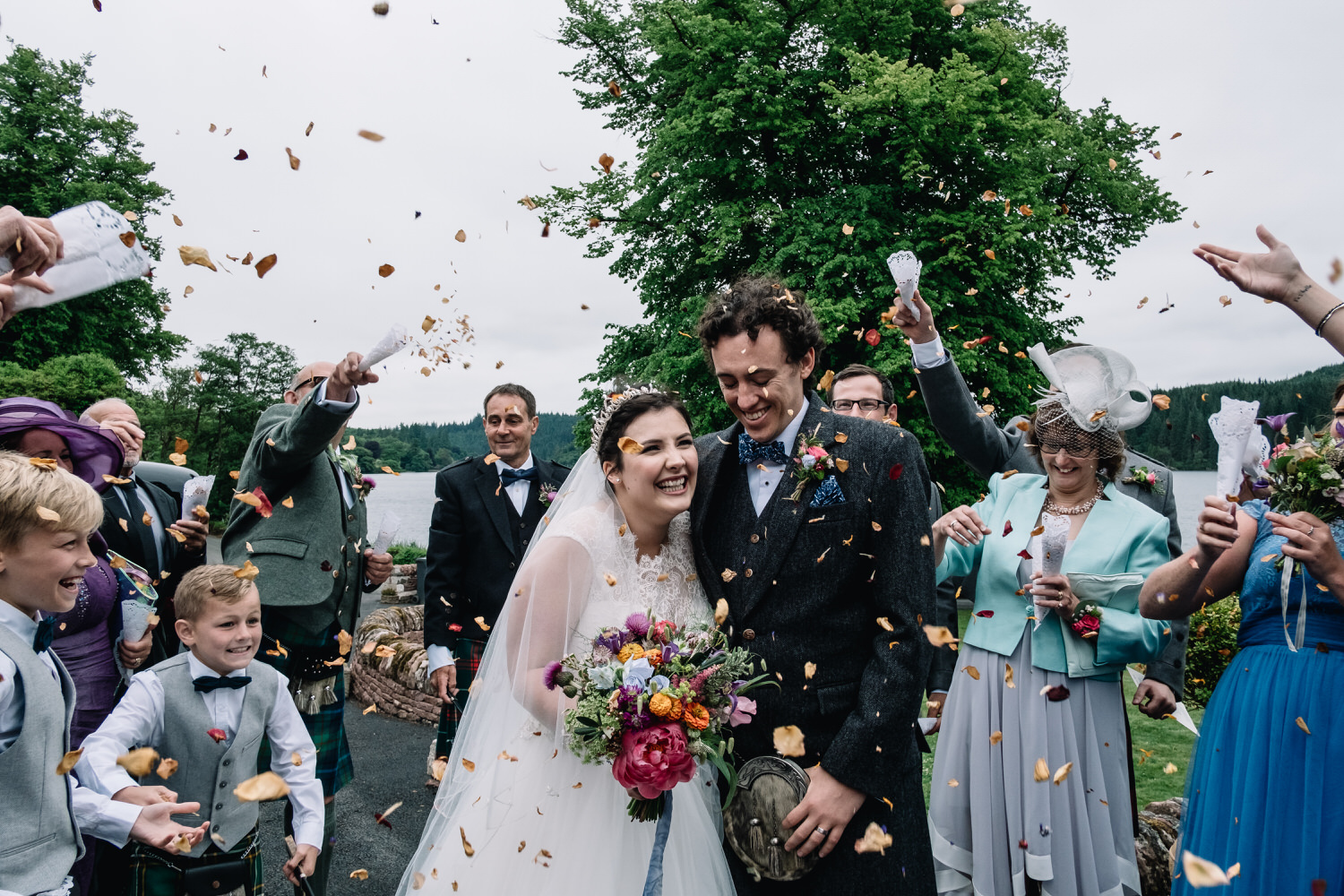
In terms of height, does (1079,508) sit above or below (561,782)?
above

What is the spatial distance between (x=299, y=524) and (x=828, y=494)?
9.21 ft

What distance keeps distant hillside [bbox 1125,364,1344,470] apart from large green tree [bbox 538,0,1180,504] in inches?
119

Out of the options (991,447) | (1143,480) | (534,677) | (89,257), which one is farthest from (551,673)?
(1143,480)

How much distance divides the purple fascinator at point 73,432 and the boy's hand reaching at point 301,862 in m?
1.76

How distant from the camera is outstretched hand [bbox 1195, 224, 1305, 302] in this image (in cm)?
273

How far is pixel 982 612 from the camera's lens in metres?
3.56

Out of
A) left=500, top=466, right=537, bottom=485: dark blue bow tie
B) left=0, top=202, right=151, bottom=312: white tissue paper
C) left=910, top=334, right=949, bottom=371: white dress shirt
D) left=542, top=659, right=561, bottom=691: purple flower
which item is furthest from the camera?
left=500, top=466, right=537, bottom=485: dark blue bow tie

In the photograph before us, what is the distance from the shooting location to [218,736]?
125 inches

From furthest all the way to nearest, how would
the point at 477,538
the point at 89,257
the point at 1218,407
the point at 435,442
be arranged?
the point at 435,442 → the point at 1218,407 → the point at 477,538 → the point at 89,257

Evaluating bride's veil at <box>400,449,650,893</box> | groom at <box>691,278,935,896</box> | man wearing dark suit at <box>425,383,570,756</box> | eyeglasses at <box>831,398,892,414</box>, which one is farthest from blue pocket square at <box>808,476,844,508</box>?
man wearing dark suit at <box>425,383,570,756</box>

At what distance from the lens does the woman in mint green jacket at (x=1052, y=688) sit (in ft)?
10.5

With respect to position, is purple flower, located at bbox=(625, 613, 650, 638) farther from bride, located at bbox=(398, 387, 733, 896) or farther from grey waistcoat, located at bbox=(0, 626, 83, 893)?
grey waistcoat, located at bbox=(0, 626, 83, 893)

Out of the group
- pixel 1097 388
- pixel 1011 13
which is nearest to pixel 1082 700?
pixel 1097 388

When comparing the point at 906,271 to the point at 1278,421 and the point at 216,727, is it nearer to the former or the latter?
the point at 1278,421
